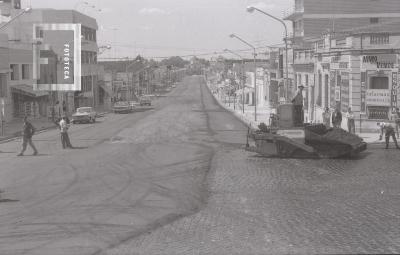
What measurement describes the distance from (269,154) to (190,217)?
10818 millimetres

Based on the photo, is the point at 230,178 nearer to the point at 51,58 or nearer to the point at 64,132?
the point at 64,132

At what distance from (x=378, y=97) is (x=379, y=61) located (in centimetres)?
188

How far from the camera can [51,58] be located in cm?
6153

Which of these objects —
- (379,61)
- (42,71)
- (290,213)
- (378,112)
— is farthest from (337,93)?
(42,71)

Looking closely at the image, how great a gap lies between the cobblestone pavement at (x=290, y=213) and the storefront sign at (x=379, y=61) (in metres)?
11.7

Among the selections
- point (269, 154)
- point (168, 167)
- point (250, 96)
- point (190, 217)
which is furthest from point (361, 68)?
point (250, 96)

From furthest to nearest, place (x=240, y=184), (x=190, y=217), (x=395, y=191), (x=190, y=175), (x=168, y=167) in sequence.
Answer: (x=168, y=167), (x=190, y=175), (x=240, y=184), (x=395, y=191), (x=190, y=217)

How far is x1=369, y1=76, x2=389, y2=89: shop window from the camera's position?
33438 millimetres

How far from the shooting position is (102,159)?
2405 cm

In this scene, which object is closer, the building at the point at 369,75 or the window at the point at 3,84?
the building at the point at 369,75

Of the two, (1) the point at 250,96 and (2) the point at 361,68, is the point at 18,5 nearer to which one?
(1) the point at 250,96

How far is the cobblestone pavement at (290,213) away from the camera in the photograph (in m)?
10.9

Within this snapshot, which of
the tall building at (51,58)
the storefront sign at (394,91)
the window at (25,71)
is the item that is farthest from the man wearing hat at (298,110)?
the window at (25,71)

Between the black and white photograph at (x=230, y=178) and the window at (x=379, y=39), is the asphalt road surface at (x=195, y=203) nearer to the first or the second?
the black and white photograph at (x=230, y=178)
